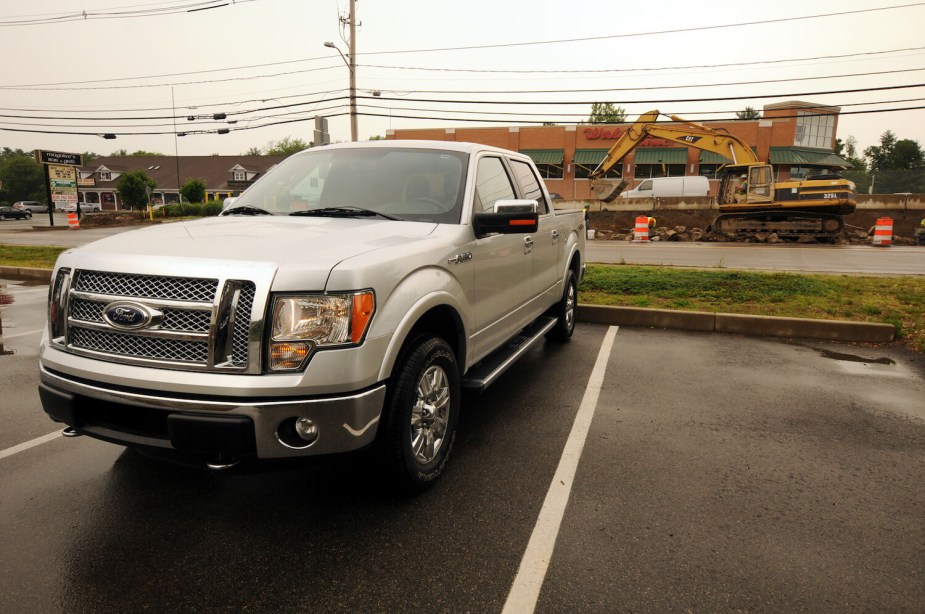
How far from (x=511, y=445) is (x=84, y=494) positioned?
2524mm

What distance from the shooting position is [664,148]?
1898 inches

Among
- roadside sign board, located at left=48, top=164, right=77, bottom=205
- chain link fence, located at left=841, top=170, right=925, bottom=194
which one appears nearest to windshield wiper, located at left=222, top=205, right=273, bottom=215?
roadside sign board, located at left=48, top=164, right=77, bottom=205

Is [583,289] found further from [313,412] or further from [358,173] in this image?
[313,412]

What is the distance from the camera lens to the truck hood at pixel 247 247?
8.41 ft

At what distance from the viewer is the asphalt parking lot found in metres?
2.42

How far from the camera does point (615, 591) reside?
2430 millimetres

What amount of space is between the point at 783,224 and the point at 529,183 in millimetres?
20235

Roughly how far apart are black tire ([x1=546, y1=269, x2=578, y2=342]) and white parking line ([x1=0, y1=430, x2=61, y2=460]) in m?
4.49

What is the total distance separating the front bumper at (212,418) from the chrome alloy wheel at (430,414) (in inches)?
15.7

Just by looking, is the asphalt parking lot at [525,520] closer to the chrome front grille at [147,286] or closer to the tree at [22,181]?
the chrome front grille at [147,286]

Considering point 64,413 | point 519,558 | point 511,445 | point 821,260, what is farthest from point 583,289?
point 821,260

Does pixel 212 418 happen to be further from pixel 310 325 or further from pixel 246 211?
pixel 246 211

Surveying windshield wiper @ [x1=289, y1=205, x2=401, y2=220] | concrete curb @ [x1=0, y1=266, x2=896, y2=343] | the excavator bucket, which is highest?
the excavator bucket

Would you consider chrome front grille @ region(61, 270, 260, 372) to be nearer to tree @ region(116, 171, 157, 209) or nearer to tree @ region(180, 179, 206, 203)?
tree @ region(116, 171, 157, 209)
